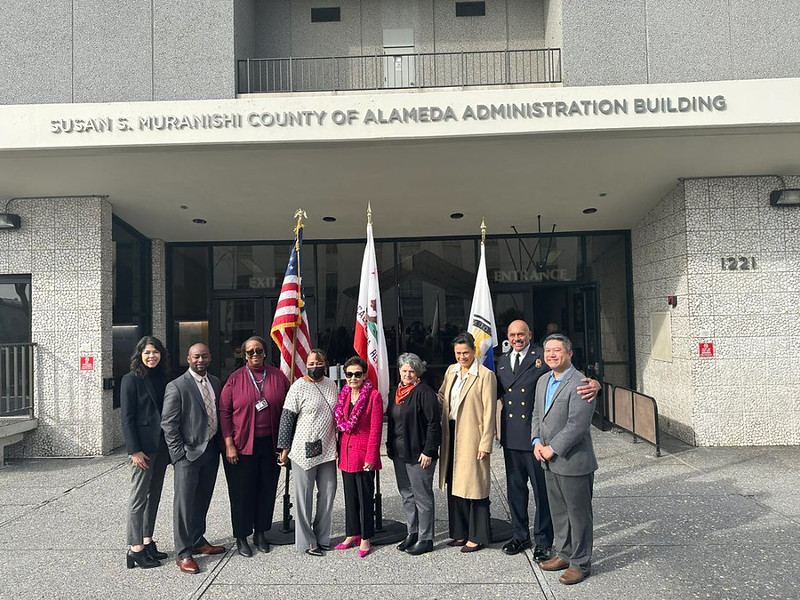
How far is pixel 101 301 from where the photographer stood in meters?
8.14

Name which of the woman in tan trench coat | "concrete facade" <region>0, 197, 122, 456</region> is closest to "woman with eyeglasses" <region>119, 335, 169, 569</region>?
the woman in tan trench coat

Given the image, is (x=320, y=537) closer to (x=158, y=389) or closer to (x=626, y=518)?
(x=158, y=389)

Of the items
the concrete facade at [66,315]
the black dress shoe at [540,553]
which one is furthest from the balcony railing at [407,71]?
the black dress shoe at [540,553]

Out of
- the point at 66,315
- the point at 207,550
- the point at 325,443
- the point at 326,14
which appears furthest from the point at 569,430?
the point at 326,14

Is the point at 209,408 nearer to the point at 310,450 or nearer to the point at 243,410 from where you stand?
the point at 243,410

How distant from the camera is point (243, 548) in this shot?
14.9 feet

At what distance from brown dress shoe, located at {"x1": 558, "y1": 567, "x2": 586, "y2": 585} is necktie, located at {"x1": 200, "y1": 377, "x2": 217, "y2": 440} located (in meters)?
2.89

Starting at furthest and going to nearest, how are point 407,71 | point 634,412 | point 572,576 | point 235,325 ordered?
point 235,325 → point 407,71 → point 634,412 → point 572,576

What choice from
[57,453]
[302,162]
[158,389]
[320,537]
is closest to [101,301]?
[57,453]

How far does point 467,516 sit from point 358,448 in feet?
3.52

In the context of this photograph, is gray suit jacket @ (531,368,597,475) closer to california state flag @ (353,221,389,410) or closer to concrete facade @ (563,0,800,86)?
california state flag @ (353,221,389,410)

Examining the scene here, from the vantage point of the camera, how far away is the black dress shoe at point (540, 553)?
168 inches

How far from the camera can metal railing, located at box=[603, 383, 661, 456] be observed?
7586 millimetres

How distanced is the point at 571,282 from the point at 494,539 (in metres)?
7.17
